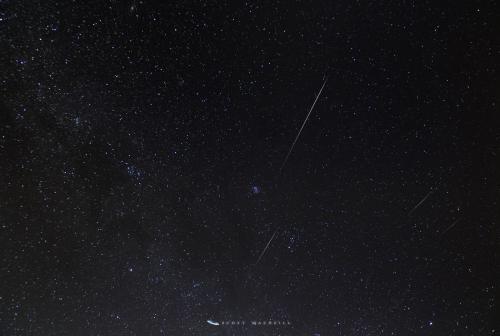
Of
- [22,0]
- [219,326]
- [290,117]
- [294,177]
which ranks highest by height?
[22,0]

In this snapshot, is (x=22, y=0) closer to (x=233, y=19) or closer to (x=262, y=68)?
(x=233, y=19)

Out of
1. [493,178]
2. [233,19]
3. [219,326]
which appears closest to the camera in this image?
[233,19]

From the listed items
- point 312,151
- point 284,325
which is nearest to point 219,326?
point 284,325

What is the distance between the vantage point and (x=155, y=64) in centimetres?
127

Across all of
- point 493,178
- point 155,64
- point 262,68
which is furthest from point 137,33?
point 493,178

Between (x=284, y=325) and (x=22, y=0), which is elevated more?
(x=22, y=0)

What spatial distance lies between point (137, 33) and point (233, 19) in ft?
1.09

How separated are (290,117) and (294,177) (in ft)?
Answer: 0.90

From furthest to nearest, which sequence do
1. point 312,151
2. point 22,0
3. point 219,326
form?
1. point 219,326
2. point 312,151
3. point 22,0

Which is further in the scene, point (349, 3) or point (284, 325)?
point (284, 325)

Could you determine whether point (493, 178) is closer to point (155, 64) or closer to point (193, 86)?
point (193, 86)

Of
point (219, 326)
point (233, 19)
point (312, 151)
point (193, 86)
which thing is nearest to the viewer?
point (233, 19)

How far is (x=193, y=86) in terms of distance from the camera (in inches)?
52.1

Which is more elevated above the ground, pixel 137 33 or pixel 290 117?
pixel 137 33
